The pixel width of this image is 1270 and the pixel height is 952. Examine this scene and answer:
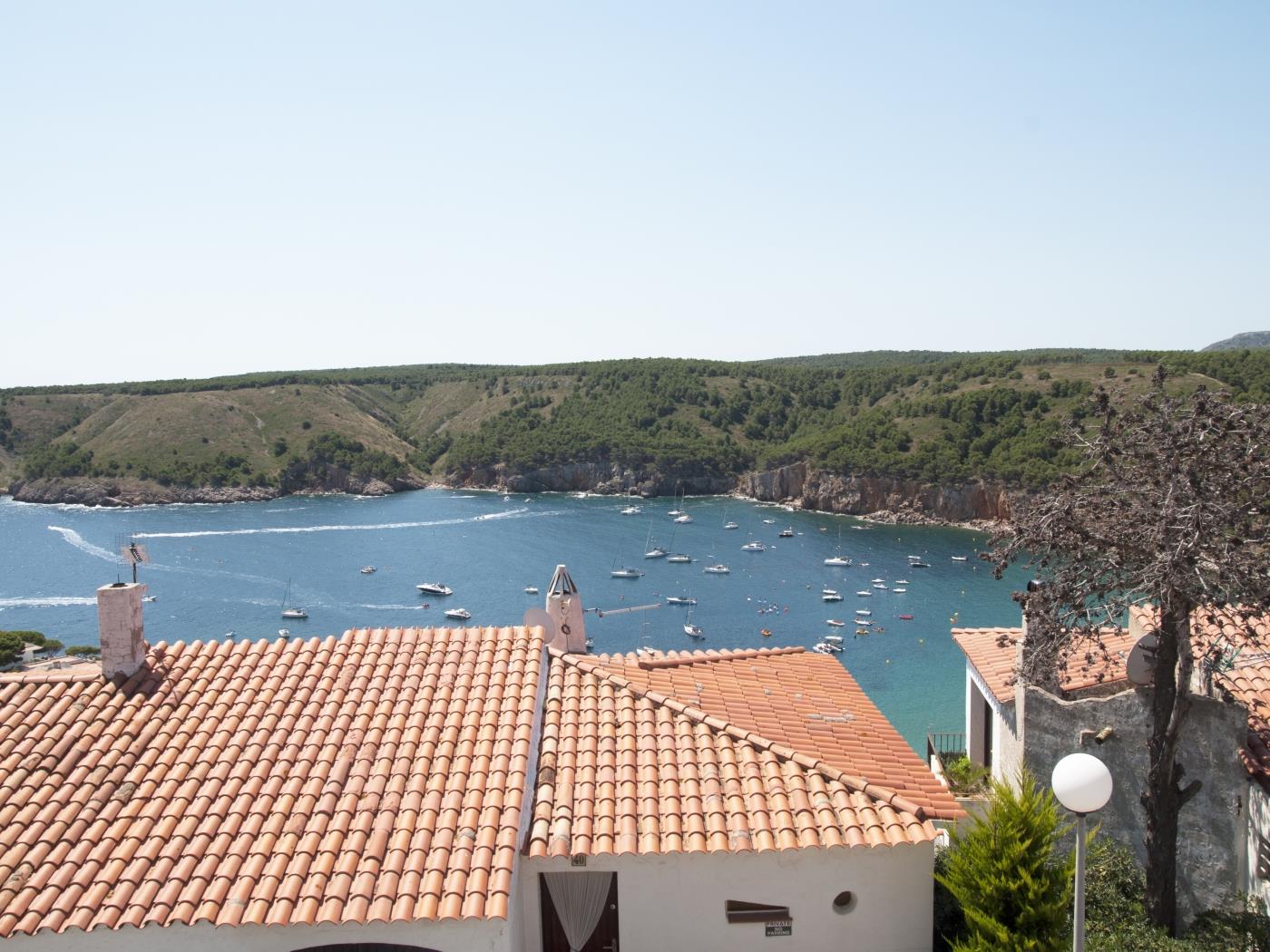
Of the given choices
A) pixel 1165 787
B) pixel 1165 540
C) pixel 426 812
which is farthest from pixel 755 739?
pixel 1165 540

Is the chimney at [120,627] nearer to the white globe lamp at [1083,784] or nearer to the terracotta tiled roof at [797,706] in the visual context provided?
the terracotta tiled roof at [797,706]

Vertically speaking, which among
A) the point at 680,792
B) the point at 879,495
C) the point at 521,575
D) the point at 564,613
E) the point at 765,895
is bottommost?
the point at 521,575

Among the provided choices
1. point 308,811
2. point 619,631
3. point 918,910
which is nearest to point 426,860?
point 308,811

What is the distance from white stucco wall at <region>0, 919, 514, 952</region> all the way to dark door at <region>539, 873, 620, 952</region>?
104 cm

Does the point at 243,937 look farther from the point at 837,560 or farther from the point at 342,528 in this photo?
the point at 342,528

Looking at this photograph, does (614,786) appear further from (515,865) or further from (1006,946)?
(1006,946)

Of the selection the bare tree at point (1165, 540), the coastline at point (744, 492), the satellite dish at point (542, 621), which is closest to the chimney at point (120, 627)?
the satellite dish at point (542, 621)

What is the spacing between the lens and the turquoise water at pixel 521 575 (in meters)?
59.8

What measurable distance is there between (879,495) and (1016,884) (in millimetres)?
95555

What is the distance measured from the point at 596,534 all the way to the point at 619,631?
33080 millimetres

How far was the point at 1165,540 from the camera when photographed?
8047mm

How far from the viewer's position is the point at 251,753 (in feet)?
27.5

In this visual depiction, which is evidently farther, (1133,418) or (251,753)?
(1133,418)

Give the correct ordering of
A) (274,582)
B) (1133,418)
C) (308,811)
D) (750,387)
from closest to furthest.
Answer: (308,811)
(1133,418)
(274,582)
(750,387)
